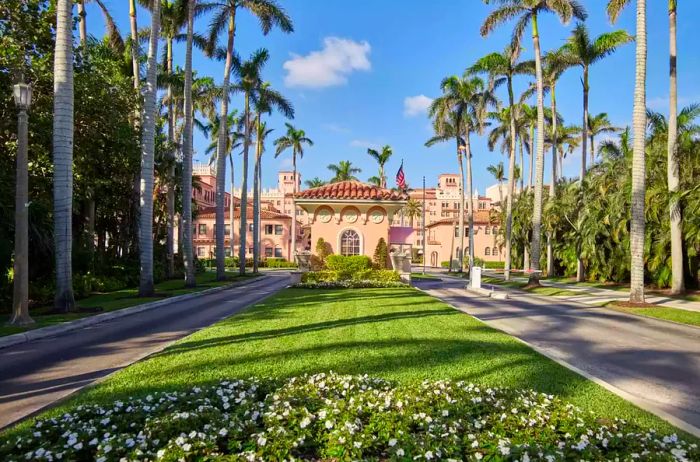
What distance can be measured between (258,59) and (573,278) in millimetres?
31450

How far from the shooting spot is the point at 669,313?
52.8ft

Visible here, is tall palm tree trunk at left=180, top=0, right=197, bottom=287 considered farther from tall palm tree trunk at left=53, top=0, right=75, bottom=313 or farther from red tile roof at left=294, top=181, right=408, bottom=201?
tall palm tree trunk at left=53, top=0, right=75, bottom=313

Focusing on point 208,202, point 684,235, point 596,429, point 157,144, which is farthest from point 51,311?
point 208,202

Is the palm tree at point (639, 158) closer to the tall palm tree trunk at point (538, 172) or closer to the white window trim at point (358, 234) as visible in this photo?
the tall palm tree trunk at point (538, 172)

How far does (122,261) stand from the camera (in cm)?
2828

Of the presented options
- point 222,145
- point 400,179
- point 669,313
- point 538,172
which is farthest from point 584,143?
point 222,145

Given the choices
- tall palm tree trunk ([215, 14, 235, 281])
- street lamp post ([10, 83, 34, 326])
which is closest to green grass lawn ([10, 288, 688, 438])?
street lamp post ([10, 83, 34, 326])

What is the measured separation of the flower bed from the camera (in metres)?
3.89

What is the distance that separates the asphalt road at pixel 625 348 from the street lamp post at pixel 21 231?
38.6 feet

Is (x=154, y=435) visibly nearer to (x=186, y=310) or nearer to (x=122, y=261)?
(x=186, y=310)

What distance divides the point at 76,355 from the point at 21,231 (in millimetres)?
4847

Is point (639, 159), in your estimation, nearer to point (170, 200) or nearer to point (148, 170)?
point (148, 170)

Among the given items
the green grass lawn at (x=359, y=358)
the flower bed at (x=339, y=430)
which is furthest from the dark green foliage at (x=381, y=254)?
the flower bed at (x=339, y=430)

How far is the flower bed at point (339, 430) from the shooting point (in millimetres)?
3895
